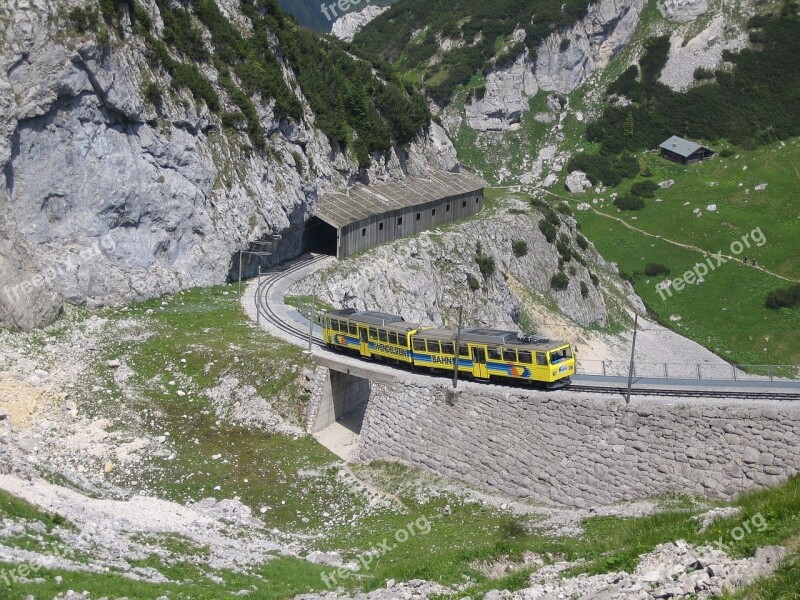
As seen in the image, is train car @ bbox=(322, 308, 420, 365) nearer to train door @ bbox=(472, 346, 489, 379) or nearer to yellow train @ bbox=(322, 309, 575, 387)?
yellow train @ bbox=(322, 309, 575, 387)

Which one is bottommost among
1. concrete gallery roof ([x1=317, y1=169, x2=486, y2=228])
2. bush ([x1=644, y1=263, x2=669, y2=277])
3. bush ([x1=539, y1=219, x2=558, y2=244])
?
bush ([x1=644, y1=263, x2=669, y2=277])

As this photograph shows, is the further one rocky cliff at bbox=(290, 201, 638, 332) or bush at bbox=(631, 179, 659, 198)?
bush at bbox=(631, 179, 659, 198)

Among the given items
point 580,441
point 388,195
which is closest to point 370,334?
point 580,441

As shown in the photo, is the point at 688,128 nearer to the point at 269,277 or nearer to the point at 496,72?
the point at 496,72

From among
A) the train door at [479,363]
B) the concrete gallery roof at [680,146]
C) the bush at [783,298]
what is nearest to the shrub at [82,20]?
the train door at [479,363]

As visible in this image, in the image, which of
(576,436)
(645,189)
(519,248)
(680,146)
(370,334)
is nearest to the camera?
(576,436)

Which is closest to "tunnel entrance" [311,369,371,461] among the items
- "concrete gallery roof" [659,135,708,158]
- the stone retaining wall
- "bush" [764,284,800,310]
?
the stone retaining wall

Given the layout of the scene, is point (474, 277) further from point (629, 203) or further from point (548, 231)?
point (629, 203)
